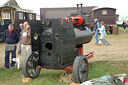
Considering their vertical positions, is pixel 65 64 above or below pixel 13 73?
above

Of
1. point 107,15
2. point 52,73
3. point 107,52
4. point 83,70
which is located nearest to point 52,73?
point 52,73

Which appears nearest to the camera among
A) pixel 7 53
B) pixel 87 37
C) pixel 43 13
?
pixel 87 37

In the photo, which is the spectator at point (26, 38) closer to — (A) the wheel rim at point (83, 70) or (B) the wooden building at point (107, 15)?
(A) the wheel rim at point (83, 70)

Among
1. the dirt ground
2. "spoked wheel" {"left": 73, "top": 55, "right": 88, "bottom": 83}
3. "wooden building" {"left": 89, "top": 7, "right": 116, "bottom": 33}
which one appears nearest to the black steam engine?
"spoked wheel" {"left": 73, "top": 55, "right": 88, "bottom": 83}

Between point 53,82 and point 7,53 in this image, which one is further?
point 7,53

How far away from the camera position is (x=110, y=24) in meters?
18.4

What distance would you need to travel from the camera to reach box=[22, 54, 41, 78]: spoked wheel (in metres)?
4.16

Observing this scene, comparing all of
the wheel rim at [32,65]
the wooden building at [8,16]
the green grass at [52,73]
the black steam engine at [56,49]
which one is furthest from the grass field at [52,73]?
the wooden building at [8,16]

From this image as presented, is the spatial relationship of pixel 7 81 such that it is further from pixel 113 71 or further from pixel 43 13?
pixel 43 13

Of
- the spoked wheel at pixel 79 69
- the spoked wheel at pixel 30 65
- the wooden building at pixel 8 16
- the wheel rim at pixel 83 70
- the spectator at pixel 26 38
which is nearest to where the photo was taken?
the spoked wheel at pixel 79 69

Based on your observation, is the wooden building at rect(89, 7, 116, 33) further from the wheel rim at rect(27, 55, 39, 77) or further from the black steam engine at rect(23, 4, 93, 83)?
the wheel rim at rect(27, 55, 39, 77)

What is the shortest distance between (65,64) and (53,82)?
0.60 metres

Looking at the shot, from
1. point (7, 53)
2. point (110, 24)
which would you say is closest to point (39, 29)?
point (7, 53)

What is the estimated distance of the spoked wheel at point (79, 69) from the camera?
371 cm
